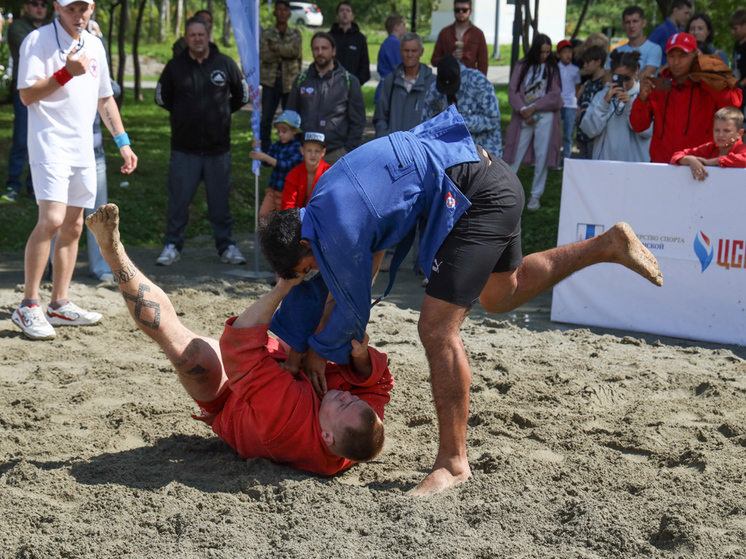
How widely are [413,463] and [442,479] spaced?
49 centimetres

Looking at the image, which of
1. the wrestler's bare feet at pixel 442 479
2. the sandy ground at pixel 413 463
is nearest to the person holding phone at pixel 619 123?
the sandy ground at pixel 413 463

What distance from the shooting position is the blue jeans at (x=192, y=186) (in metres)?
7.63

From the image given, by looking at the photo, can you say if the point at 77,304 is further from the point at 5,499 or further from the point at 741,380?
the point at 741,380

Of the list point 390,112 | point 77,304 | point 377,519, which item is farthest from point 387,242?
point 390,112

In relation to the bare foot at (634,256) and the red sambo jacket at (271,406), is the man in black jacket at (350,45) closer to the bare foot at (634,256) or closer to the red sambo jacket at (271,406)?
the bare foot at (634,256)

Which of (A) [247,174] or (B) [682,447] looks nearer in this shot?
(B) [682,447]

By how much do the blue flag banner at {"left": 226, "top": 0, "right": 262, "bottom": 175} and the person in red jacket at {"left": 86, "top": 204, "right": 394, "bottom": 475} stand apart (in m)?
3.89

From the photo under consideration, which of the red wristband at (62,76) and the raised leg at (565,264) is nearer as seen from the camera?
the raised leg at (565,264)

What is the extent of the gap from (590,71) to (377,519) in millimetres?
8312

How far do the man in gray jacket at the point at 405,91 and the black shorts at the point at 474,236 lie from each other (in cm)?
411

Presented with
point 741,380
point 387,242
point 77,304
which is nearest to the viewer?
point 387,242

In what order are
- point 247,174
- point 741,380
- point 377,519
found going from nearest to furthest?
1. point 377,519
2. point 741,380
3. point 247,174

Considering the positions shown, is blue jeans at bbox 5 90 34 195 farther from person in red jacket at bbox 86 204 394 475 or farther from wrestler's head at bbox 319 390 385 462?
wrestler's head at bbox 319 390 385 462

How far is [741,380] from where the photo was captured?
4762mm
